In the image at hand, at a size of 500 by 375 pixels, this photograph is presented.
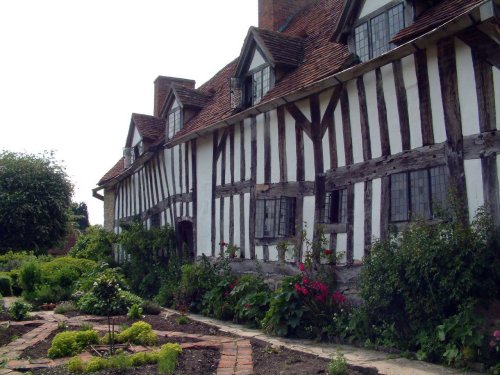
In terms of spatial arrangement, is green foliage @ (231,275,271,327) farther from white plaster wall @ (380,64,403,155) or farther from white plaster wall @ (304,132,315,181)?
white plaster wall @ (380,64,403,155)

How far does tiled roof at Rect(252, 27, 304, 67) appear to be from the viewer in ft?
34.2

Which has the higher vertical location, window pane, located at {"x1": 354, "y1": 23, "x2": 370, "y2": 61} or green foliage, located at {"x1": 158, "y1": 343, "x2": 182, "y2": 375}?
window pane, located at {"x1": 354, "y1": 23, "x2": 370, "y2": 61}

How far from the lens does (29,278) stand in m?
12.4

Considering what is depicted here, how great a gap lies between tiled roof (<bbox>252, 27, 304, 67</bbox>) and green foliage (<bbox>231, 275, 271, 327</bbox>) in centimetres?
422

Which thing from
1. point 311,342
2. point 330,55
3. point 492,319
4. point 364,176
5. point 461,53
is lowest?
point 311,342

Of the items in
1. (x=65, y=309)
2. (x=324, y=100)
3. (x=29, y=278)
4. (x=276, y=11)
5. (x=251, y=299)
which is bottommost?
(x=65, y=309)

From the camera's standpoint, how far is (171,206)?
1423cm

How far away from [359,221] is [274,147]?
8.67 ft

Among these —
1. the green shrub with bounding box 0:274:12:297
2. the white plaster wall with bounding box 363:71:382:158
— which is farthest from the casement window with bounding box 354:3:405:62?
the green shrub with bounding box 0:274:12:297

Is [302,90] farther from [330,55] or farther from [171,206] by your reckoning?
[171,206]

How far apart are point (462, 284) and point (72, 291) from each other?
926 cm

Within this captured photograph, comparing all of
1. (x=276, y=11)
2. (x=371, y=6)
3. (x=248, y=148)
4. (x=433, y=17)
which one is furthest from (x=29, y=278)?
(x=433, y=17)

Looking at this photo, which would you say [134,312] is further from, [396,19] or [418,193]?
[396,19]

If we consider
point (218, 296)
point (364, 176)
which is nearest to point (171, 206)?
point (218, 296)
